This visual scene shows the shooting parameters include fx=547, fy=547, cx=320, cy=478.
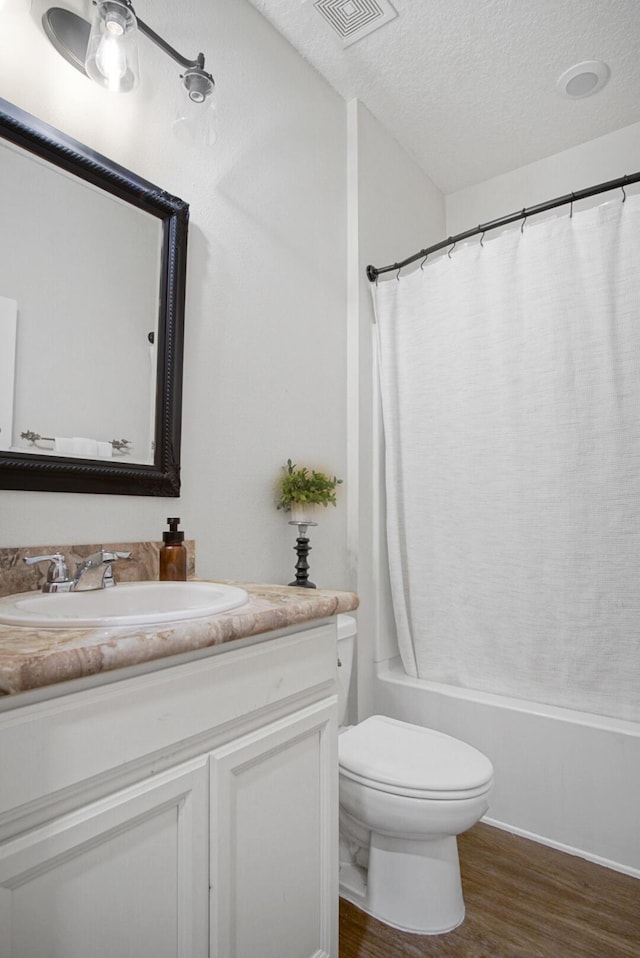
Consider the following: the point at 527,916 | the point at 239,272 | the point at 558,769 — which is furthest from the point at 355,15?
the point at 527,916

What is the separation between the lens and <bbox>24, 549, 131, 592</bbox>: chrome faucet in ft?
3.58

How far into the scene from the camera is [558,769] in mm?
1690

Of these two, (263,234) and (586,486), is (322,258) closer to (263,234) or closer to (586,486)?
(263,234)

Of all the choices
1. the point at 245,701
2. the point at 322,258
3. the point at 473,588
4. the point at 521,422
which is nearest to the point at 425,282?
the point at 322,258

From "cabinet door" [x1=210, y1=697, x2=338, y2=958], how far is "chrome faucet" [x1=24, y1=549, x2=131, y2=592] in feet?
1.53

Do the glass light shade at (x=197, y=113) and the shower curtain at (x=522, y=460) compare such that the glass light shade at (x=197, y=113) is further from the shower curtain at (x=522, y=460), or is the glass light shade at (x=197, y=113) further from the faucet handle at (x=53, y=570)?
the faucet handle at (x=53, y=570)

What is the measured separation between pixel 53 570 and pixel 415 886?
1.17 m

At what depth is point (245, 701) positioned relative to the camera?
0.91m

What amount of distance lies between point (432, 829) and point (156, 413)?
1202mm

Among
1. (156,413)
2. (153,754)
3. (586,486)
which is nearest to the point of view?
(153,754)

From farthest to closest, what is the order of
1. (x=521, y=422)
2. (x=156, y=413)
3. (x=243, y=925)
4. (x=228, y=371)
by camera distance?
(x=521, y=422) < (x=228, y=371) < (x=156, y=413) < (x=243, y=925)

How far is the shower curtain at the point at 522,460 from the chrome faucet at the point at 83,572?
3.97 feet

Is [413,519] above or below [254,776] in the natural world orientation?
above

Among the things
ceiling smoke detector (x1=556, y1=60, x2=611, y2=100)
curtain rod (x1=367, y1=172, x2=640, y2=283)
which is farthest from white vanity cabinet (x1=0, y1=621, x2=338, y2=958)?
ceiling smoke detector (x1=556, y1=60, x2=611, y2=100)
